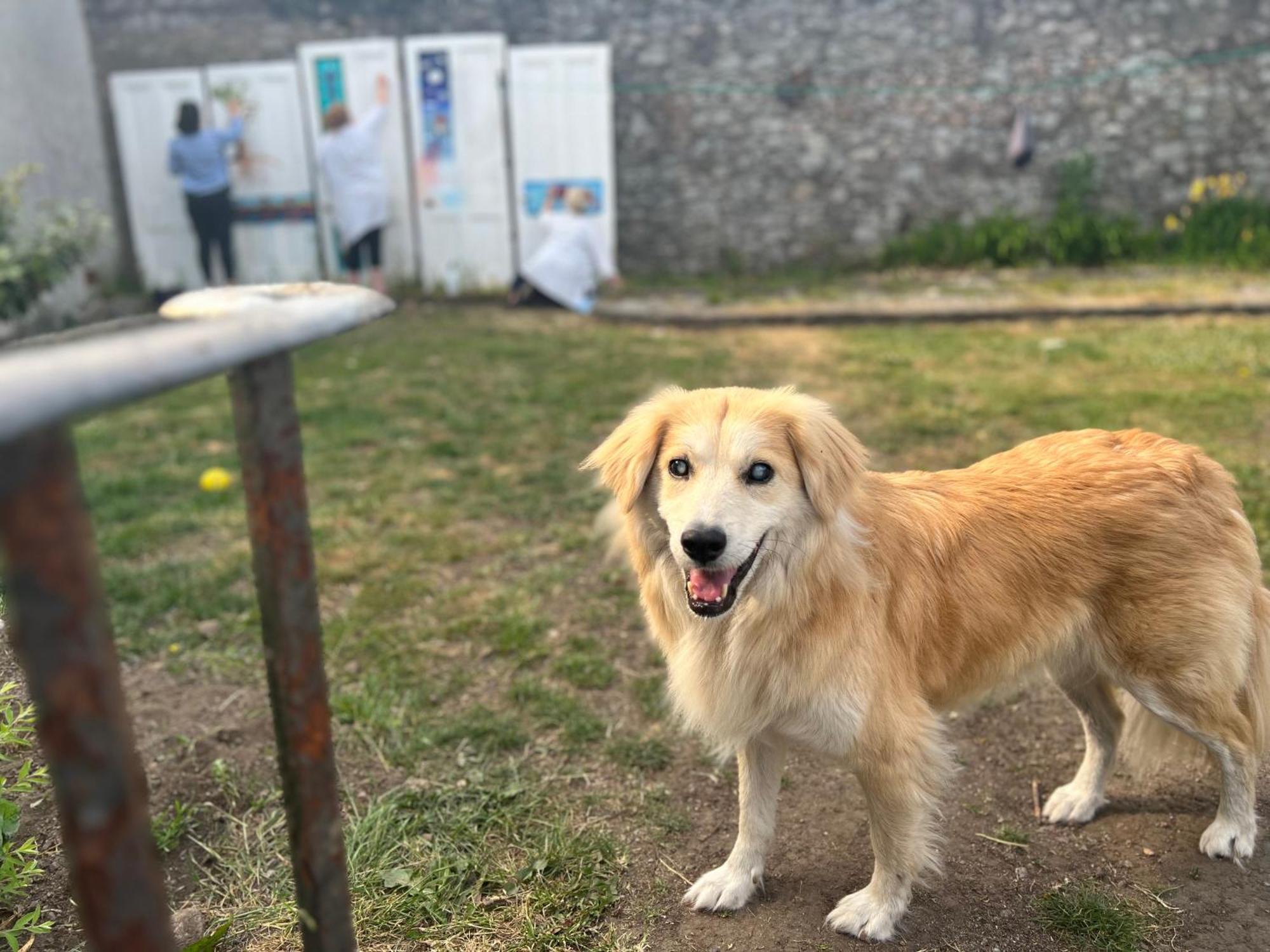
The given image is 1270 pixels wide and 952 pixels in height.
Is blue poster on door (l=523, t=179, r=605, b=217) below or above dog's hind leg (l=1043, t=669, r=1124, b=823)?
above

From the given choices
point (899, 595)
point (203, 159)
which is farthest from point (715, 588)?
point (203, 159)

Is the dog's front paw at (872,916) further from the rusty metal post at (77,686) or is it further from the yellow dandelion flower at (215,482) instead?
the yellow dandelion flower at (215,482)

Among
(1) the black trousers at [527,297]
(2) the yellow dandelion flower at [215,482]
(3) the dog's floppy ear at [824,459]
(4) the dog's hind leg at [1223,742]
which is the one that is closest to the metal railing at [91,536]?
(3) the dog's floppy ear at [824,459]

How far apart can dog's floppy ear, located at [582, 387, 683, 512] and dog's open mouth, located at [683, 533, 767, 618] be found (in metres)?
0.28

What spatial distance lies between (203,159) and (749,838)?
10.4 metres

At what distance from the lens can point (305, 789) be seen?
1.24m

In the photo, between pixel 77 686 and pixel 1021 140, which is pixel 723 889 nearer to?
pixel 77 686

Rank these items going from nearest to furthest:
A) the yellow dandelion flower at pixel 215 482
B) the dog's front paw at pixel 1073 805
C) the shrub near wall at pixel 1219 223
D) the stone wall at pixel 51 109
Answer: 1. the dog's front paw at pixel 1073 805
2. the yellow dandelion flower at pixel 215 482
3. the stone wall at pixel 51 109
4. the shrub near wall at pixel 1219 223

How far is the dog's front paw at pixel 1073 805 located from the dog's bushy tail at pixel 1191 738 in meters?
0.16

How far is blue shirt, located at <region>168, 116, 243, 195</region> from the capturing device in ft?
33.8

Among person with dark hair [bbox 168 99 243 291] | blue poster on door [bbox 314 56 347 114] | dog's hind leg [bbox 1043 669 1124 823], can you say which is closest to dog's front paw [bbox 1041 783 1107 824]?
dog's hind leg [bbox 1043 669 1124 823]

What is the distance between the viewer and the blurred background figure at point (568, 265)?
10000 millimetres

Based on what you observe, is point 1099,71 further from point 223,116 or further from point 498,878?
point 498,878

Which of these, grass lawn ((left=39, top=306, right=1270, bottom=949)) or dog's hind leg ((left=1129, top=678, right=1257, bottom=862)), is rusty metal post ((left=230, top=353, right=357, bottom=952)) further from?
dog's hind leg ((left=1129, top=678, right=1257, bottom=862))
